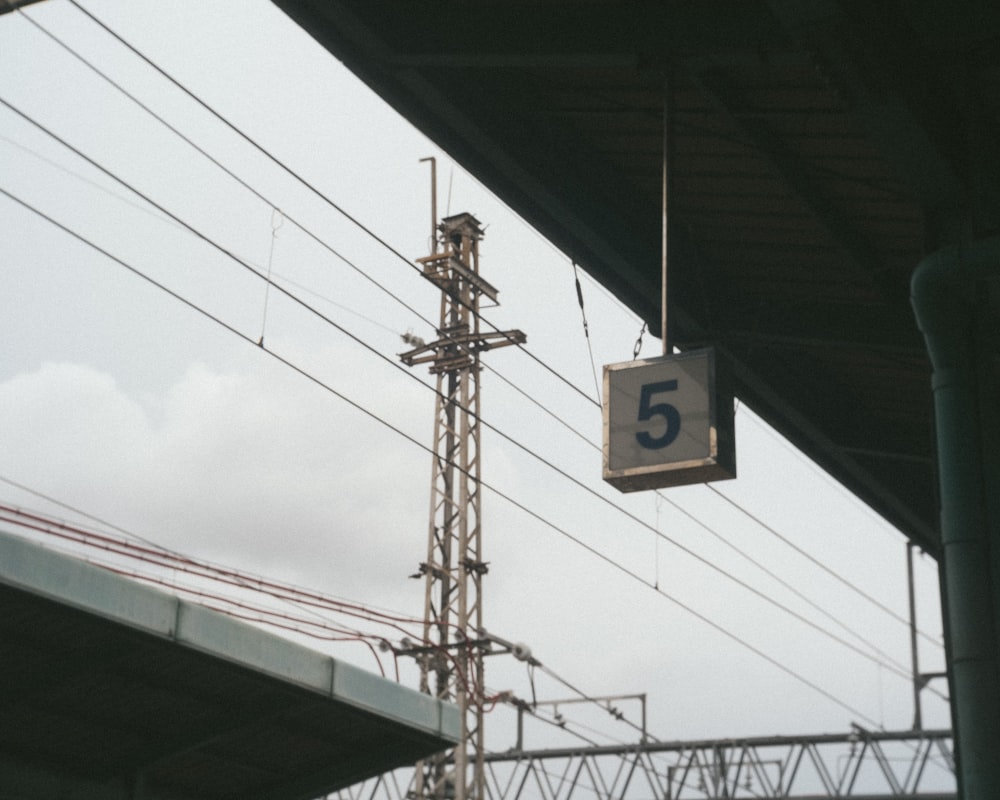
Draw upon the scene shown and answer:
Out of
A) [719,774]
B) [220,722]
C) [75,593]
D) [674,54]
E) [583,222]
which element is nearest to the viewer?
[75,593]

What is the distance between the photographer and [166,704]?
10141 mm

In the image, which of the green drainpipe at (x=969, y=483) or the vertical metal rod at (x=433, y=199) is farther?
the vertical metal rod at (x=433, y=199)

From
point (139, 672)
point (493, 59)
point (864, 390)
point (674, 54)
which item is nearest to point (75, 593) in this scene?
point (139, 672)

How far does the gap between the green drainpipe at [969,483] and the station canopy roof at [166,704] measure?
4390mm

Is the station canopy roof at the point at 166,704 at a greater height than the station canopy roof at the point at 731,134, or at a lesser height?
lesser

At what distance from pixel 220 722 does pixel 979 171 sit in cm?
654

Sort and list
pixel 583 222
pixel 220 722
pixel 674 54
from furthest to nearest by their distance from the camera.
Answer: pixel 583 222 < pixel 220 722 < pixel 674 54

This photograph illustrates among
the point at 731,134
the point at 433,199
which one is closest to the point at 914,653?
the point at 433,199

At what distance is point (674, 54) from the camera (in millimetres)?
9102

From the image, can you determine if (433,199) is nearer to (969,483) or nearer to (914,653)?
(914,653)

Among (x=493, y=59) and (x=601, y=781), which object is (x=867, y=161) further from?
(x=601, y=781)

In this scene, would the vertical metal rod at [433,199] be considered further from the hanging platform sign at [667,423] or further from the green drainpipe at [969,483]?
the hanging platform sign at [667,423]

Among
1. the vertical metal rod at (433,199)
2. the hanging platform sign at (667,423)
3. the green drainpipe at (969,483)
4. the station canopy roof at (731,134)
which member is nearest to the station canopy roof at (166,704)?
the hanging platform sign at (667,423)

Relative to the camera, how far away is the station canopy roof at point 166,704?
8453mm
